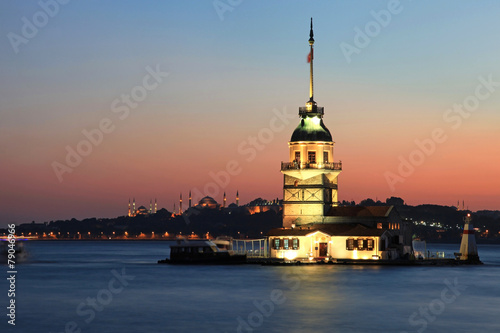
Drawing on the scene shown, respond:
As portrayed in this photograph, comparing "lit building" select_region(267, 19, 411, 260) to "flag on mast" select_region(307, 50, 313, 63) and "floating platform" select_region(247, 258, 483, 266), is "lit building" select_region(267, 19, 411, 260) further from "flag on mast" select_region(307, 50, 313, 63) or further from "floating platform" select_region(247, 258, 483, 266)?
"flag on mast" select_region(307, 50, 313, 63)

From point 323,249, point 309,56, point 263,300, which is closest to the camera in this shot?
point 263,300

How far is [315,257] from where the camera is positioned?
9250cm

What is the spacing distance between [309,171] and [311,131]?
15.5 feet

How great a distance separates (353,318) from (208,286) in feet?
77.7

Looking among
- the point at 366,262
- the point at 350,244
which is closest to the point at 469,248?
the point at 366,262

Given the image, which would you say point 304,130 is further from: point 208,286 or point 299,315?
point 299,315

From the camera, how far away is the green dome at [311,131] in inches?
3819

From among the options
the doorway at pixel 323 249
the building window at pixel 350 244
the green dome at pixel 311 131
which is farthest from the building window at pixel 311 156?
the building window at pixel 350 244

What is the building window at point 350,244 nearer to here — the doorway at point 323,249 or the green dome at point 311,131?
the doorway at point 323,249

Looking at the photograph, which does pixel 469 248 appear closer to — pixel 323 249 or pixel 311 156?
pixel 323 249

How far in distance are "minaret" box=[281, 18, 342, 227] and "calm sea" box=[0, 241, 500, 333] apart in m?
7.21

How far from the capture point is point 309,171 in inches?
3775

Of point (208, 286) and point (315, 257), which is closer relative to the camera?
point (208, 286)

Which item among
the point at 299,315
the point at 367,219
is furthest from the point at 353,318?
the point at 367,219
